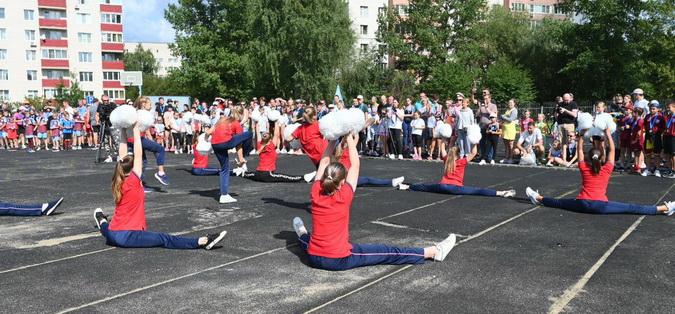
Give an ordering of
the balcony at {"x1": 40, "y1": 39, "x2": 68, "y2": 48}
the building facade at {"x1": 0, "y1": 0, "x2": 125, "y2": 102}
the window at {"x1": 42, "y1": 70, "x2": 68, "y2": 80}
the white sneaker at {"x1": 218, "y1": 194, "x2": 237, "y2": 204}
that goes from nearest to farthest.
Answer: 1. the white sneaker at {"x1": 218, "y1": 194, "x2": 237, "y2": 204}
2. the building facade at {"x1": 0, "y1": 0, "x2": 125, "y2": 102}
3. the balcony at {"x1": 40, "y1": 39, "x2": 68, "y2": 48}
4. the window at {"x1": 42, "y1": 70, "x2": 68, "y2": 80}

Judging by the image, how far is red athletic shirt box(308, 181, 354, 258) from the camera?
587 cm

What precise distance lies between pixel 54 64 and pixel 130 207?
92991mm

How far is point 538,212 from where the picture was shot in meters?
9.38

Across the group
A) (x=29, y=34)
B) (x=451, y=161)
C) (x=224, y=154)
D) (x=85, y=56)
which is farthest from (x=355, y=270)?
(x=85, y=56)

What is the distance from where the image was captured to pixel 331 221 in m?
5.87

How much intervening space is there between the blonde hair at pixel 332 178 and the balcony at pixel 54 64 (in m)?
94.4

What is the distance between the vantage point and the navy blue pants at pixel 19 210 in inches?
349

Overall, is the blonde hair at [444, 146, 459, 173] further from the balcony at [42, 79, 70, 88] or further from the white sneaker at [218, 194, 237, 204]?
the balcony at [42, 79, 70, 88]

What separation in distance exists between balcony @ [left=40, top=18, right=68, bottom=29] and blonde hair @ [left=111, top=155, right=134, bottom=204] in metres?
92.2

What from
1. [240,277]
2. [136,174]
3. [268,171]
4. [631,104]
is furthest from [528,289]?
[631,104]

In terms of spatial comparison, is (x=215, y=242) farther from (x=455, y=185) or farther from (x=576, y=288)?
(x=455, y=185)

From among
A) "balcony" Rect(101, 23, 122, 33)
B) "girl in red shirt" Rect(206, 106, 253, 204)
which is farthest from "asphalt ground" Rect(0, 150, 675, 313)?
"balcony" Rect(101, 23, 122, 33)

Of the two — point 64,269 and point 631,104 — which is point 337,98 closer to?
point 631,104

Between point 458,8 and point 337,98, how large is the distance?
54344 millimetres
